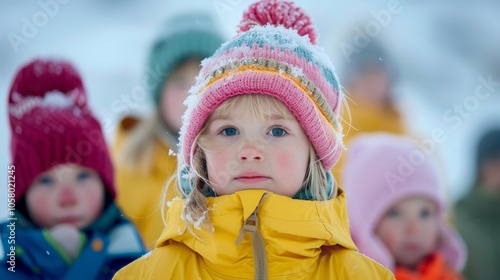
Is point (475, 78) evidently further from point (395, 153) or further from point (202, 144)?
point (202, 144)

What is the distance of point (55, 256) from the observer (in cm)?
276

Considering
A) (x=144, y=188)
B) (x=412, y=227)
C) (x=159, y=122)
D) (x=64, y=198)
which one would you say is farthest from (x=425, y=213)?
(x=64, y=198)

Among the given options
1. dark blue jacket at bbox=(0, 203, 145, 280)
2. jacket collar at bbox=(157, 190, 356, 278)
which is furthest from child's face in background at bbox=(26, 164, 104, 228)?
jacket collar at bbox=(157, 190, 356, 278)

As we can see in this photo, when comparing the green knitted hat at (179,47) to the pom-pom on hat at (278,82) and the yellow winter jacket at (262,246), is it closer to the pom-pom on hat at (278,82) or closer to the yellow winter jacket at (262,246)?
the pom-pom on hat at (278,82)

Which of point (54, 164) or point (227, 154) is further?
point (54, 164)

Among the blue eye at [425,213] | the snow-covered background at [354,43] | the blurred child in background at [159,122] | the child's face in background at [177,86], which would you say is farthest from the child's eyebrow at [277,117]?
the snow-covered background at [354,43]

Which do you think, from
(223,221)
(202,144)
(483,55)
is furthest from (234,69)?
(483,55)

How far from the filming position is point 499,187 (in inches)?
199

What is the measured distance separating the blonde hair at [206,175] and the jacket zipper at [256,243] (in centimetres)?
9

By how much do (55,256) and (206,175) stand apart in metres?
0.84

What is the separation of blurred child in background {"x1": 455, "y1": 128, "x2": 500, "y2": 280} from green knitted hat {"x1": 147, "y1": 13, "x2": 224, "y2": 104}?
1.81m

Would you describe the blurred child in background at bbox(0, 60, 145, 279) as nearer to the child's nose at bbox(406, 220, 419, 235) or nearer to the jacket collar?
the jacket collar

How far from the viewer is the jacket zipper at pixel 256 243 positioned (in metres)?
1.97

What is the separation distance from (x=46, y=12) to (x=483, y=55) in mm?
3898
